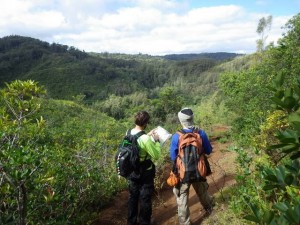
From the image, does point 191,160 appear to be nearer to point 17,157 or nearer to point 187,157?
point 187,157

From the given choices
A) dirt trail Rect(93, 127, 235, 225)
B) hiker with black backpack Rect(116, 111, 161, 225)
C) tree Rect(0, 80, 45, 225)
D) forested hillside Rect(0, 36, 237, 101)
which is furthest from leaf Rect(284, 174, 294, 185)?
forested hillside Rect(0, 36, 237, 101)

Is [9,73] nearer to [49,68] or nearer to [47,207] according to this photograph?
[49,68]

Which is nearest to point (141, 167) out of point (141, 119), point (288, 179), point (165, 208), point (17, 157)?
point (141, 119)

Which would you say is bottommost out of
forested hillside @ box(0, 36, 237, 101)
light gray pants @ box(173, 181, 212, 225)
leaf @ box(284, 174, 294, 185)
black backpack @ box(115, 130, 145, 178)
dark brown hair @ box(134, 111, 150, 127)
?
forested hillside @ box(0, 36, 237, 101)

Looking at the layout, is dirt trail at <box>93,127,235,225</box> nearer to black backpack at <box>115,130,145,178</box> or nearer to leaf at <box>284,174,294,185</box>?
black backpack at <box>115,130,145,178</box>

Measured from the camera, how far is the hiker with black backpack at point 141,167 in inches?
168

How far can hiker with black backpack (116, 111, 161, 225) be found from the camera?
426 cm

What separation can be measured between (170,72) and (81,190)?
12963 cm

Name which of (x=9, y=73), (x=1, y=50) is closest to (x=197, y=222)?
(x=9, y=73)

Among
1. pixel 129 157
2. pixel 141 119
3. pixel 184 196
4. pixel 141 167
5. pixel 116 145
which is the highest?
pixel 141 119

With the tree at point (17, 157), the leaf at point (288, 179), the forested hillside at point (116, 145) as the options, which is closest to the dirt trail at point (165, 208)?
the forested hillside at point (116, 145)

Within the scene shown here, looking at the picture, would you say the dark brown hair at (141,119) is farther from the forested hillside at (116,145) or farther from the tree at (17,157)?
the tree at (17,157)

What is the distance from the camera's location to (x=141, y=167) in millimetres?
4363

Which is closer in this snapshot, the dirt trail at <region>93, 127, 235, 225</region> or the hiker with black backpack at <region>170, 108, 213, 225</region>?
the hiker with black backpack at <region>170, 108, 213, 225</region>
